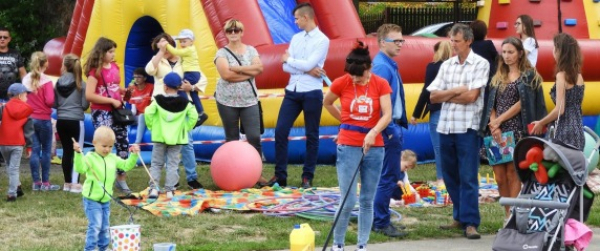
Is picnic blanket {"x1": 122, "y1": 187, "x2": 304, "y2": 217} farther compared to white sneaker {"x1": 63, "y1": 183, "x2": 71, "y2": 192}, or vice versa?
white sneaker {"x1": 63, "y1": 183, "x2": 71, "y2": 192}

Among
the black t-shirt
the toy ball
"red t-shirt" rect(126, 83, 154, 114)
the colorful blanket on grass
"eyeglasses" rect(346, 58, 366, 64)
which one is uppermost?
the black t-shirt

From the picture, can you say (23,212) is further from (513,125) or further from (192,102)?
(513,125)

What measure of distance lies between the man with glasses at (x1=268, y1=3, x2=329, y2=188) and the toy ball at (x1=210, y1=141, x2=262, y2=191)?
0.37 meters

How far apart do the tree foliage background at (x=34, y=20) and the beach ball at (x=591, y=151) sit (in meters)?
17.0

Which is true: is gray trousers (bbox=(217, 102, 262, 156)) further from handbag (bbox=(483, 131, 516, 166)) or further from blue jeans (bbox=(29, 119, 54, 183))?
handbag (bbox=(483, 131, 516, 166))

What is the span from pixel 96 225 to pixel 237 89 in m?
3.78

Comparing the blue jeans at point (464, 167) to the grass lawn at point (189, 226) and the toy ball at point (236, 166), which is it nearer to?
the grass lawn at point (189, 226)

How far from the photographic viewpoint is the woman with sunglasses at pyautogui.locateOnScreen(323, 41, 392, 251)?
7.85 metres

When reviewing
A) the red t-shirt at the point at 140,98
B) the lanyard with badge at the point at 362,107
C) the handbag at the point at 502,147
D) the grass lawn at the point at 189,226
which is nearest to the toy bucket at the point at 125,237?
the grass lawn at the point at 189,226

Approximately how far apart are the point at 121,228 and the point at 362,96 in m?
1.92

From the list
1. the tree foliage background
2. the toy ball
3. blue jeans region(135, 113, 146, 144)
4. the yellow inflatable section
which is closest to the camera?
the toy ball

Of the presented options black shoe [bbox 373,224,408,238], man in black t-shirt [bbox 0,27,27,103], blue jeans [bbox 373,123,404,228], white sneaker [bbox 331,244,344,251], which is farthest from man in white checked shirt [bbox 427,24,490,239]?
man in black t-shirt [bbox 0,27,27,103]

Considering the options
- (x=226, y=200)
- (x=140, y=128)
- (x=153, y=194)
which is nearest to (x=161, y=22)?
(x=140, y=128)

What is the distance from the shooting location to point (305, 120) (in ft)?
37.6
